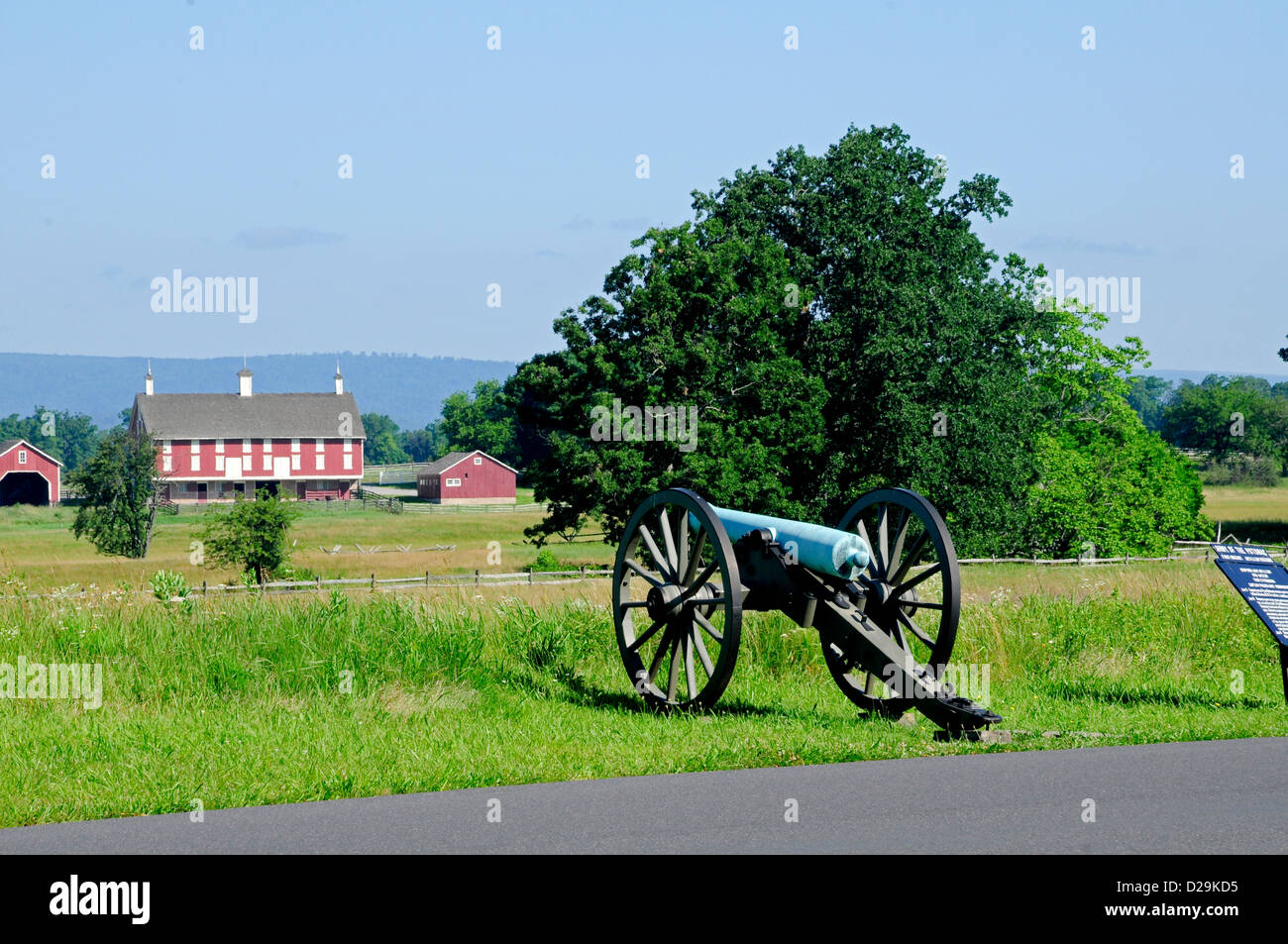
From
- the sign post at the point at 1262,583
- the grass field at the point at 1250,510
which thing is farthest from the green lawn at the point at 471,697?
the grass field at the point at 1250,510

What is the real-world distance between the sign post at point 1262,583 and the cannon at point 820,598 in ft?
9.22

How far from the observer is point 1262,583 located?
12.0 metres

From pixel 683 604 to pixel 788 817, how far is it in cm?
414

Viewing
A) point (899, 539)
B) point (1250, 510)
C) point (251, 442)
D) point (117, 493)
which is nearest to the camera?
point (899, 539)

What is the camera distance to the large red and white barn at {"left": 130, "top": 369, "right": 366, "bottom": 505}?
9838 cm

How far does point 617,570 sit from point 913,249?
112 feet

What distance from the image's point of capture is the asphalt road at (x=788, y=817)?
673cm

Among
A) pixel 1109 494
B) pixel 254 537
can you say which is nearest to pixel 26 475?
pixel 254 537

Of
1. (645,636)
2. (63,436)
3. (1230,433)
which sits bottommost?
(645,636)

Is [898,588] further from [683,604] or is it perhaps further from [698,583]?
[683,604]

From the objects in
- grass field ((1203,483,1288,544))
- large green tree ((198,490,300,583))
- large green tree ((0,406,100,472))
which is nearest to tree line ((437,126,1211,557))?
large green tree ((198,490,300,583))

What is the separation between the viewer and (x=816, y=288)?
4541 cm
